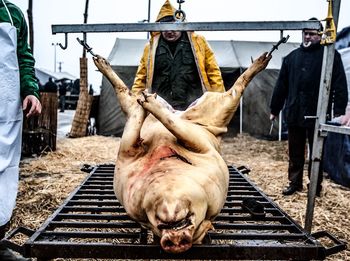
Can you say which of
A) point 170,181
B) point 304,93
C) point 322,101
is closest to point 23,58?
point 170,181

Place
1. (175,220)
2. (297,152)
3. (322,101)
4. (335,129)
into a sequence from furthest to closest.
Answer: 1. (297,152)
2. (322,101)
3. (335,129)
4. (175,220)

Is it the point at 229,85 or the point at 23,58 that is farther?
the point at 229,85

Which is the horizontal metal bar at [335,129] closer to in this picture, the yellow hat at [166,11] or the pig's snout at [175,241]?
the pig's snout at [175,241]

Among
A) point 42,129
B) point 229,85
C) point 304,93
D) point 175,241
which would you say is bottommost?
point 42,129

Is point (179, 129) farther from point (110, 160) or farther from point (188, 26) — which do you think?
point (110, 160)

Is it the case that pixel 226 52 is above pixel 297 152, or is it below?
above

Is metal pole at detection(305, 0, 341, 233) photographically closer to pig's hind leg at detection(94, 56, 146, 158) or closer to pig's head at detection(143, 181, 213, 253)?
pig's hind leg at detection(94, 56, 146, 158)

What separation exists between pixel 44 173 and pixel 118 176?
454 centimetres

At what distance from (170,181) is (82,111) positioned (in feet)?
33.4

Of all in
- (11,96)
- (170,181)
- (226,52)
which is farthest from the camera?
(226,52)

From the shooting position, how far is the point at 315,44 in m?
5.20

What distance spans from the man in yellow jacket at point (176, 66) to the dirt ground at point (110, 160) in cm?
164

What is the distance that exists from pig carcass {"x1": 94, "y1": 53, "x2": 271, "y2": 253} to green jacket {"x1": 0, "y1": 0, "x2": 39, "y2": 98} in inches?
24.7

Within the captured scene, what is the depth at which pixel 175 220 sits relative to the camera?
5.62ft
